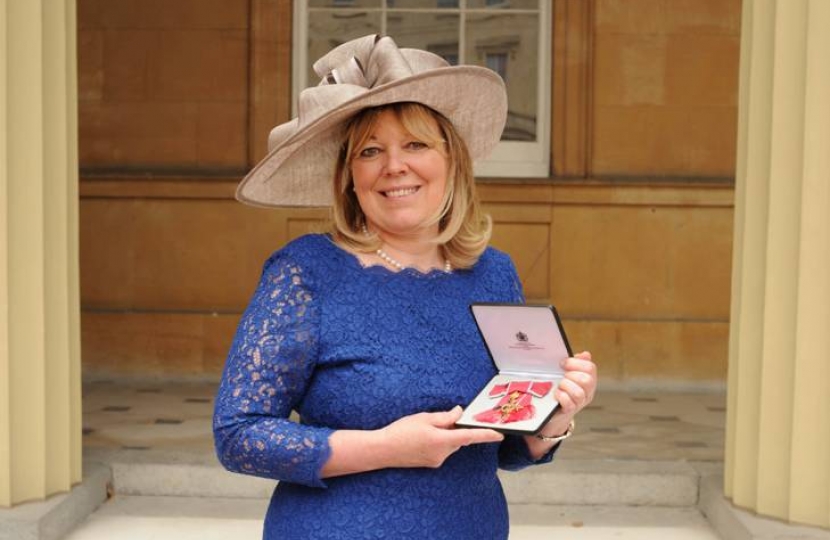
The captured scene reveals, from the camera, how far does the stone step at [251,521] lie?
198 inches

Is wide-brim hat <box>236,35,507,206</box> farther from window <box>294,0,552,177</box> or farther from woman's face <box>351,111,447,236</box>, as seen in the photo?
window <box>294,0,552,177</box>

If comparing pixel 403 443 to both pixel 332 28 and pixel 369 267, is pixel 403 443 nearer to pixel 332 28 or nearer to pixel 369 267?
pixel 369 267

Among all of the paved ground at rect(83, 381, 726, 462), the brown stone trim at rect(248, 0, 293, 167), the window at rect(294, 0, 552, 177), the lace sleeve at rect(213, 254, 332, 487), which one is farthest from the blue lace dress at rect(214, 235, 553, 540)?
the window at rect(294, 0, 552, 177)

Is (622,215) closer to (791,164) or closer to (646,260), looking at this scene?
(646,260)

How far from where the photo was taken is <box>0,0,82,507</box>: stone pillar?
4625 millimetres

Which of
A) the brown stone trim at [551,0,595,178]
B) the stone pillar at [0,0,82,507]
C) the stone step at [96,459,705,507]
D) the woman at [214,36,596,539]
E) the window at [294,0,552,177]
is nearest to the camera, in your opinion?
the woman at [214,36,596,539]

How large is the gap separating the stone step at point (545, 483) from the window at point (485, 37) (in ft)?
10.8

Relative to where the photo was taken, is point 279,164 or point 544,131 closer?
point 279,164

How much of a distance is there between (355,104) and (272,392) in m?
0.49

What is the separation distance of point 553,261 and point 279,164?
20.2 feet

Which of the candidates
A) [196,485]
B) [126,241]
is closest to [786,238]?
[196,485]

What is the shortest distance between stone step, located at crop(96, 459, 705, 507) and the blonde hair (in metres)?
3.45

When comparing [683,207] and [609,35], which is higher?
[609,35]

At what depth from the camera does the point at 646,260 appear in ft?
26.9
